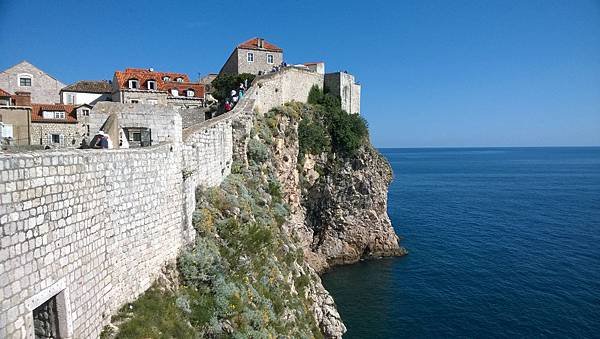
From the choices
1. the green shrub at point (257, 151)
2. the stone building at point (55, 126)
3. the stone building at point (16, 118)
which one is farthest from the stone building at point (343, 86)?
the stone building at point (16, 118)

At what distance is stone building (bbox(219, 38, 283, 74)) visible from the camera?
38.5m

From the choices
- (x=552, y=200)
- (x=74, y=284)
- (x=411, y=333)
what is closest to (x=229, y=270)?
(x=74, y=284)

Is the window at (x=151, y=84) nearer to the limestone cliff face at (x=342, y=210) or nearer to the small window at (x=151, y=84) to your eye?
the small window at (x=151, y=84)

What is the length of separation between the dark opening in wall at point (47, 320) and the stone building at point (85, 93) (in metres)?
29.6

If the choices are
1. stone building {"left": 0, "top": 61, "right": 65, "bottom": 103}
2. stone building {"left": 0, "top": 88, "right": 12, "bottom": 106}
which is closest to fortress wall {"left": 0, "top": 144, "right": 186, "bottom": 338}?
stone building {"left": 0, "top": 88, "right": 12, "bottom": 106}

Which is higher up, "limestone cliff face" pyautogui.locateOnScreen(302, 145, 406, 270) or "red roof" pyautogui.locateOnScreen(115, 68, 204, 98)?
"red roof" pyautogui.locateOnScreen(115, 68, 204, 98)

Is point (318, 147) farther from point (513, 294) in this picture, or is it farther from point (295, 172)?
point (513, 294)

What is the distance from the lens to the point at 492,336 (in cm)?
2612

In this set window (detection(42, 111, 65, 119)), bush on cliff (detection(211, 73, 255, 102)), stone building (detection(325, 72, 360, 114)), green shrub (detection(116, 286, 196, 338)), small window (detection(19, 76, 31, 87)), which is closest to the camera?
green shrub (detection(116, 286, 196, 338))

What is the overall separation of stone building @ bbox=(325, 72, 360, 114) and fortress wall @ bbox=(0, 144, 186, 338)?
3245cm

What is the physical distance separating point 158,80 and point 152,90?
2063 mm

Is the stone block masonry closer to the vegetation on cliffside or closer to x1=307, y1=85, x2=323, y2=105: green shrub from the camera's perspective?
the vegetation on cliffside

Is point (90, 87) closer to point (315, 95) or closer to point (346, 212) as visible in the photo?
point (315, 95)

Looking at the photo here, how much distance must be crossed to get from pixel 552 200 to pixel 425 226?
108 feet
